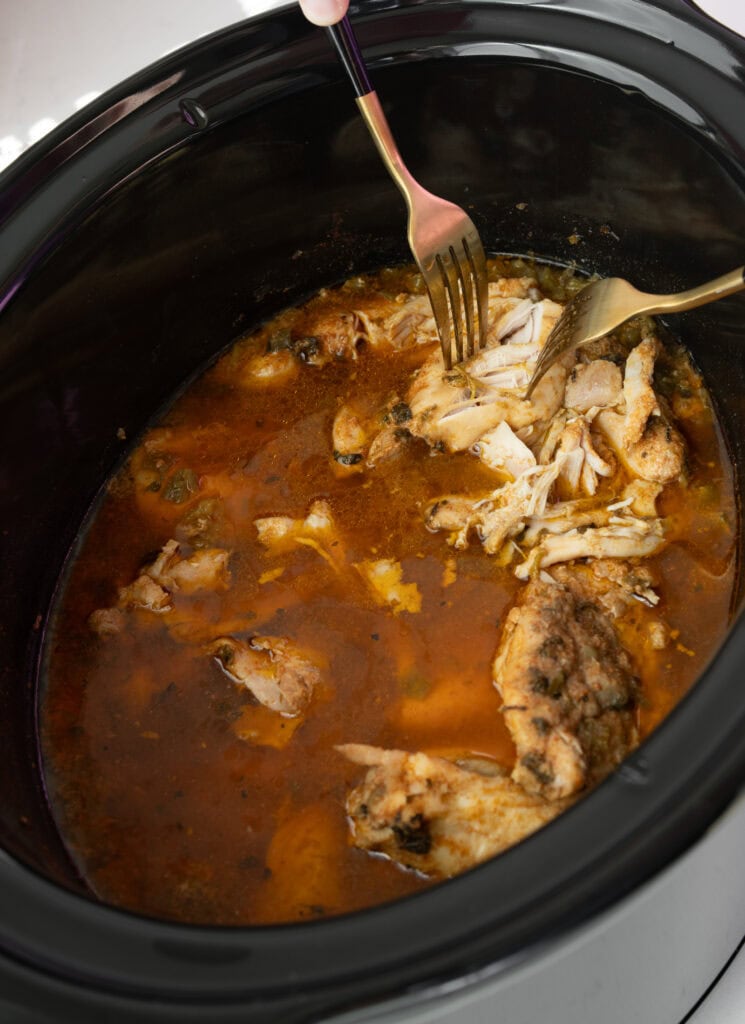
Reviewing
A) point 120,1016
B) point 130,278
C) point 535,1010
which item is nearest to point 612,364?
point 130,278

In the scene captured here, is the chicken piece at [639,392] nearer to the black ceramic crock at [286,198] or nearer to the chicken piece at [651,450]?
the chicken piece at [651,450]

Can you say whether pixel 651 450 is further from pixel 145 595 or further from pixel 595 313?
pixel 145 595

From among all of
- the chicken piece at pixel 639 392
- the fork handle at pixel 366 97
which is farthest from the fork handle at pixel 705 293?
the fork handle at pixel 366 97

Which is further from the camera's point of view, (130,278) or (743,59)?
(130,278)

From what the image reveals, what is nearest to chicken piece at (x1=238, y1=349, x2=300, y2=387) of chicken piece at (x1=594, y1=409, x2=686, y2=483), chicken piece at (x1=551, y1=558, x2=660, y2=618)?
chicken piece at (x1=594, y1=409, x2=686, y2=483)

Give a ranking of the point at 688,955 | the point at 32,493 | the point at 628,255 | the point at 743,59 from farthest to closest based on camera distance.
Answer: the point at 628,255 < the point at 32,493 < the point at 743,59 < the point at 688,955

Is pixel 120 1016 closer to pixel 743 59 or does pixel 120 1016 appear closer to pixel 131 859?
pixel 131 859
